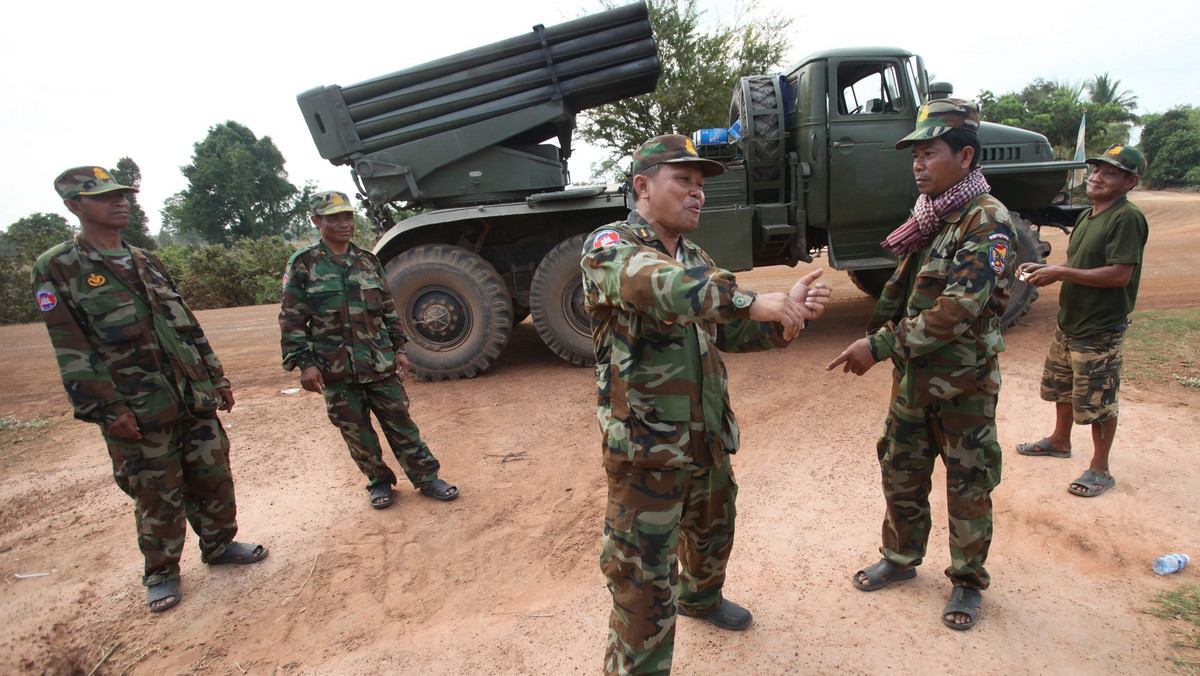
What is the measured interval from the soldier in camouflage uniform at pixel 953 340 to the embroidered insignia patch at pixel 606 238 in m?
1.02

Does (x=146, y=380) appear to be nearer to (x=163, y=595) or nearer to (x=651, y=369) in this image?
(x=163, y=595)

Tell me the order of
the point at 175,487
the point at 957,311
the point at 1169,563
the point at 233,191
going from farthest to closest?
the point at 233,191 < the point at 175,487 < the point at 1169,563 < the point at 957,311

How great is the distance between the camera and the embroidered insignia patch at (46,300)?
2652mm

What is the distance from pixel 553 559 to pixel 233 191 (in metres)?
34.5

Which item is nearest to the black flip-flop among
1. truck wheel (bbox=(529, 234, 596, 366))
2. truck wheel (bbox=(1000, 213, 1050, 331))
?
truck wheel (bbox=(529, 234, 596, 366))

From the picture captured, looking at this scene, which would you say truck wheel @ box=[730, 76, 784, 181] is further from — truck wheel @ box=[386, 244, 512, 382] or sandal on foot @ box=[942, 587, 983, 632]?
sandal on foot @ box=[942, 587, 983, 632]

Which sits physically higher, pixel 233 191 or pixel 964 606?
pixel 233 191

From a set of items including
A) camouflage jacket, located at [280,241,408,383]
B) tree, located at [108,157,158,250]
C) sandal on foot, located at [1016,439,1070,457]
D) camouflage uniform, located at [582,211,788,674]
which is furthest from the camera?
tree, located at [108,157,158,250]

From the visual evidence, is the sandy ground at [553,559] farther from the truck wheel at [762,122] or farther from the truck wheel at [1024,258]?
the truck wheel at [762,122]

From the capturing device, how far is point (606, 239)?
6.02 feet

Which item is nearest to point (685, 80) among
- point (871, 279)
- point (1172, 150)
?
point (871, 279)

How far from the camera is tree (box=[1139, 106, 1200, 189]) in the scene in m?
24.2

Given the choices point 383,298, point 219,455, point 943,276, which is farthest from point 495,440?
point 943,276

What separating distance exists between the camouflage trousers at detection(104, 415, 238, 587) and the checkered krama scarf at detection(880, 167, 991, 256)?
3.42m
